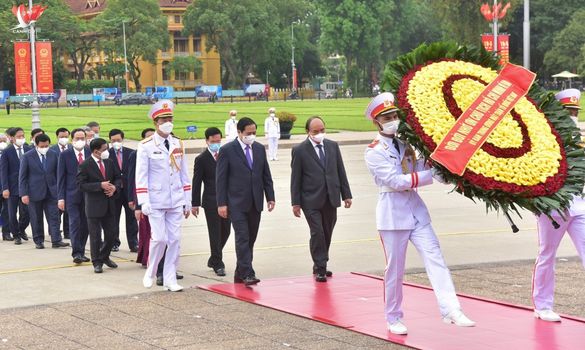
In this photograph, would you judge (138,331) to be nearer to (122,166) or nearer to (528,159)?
(528,159)

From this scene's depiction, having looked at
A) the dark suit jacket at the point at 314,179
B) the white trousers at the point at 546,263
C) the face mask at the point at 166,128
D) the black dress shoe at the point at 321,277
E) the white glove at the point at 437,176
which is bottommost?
the black dress shoe at the point at 321,277

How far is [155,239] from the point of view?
11266mm

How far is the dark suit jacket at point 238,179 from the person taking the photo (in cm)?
1153

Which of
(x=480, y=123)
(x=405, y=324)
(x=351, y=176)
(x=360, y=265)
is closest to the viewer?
(x=480, y=123)

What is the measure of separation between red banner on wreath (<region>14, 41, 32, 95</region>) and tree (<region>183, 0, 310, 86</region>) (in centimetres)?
7482

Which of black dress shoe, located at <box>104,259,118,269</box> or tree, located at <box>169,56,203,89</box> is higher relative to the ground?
tree, located at <box>169,56,203,89</box>

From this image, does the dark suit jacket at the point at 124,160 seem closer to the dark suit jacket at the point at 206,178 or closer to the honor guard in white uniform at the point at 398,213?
the dark suit jacket at the point at 206,178

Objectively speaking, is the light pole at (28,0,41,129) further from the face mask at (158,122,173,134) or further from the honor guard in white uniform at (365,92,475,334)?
the honor guard in white uniform at (365,92,475,334)

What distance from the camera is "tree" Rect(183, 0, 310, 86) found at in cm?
11162

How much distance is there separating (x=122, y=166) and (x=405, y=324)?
611cm

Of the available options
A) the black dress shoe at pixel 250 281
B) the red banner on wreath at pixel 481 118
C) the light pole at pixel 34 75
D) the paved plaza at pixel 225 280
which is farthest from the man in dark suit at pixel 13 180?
the light pole at pixel 34 75

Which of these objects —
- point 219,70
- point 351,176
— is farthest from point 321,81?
point 351,176

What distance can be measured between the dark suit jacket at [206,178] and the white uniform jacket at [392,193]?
417cm

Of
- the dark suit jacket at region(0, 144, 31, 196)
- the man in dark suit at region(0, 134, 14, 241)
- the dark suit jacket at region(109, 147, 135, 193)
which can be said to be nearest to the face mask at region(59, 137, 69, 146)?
the dark suit jacket at region(0, 144, 31, 196)
